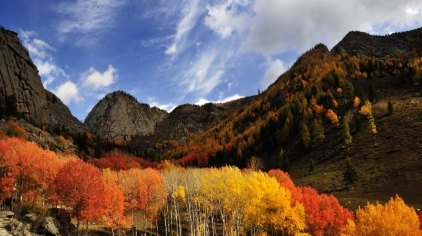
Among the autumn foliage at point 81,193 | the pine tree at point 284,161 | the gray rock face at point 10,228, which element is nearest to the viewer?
the gray rock face at point 10,228

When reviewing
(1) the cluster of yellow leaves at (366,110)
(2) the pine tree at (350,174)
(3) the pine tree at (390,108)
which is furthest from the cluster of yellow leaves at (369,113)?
(2) the pine tree at (350,174)

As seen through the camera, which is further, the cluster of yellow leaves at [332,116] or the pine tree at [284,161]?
the cluster of yellow leaves at [332,116]

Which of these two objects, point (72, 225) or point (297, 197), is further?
point (297, 197)

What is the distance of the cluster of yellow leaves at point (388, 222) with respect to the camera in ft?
193

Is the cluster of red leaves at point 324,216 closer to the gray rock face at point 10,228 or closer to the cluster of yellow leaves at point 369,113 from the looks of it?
the gray rock face at point 10,228

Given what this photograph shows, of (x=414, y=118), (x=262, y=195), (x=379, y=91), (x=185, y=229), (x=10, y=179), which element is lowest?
(x=185, y=229)

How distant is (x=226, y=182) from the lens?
87500 millimetres

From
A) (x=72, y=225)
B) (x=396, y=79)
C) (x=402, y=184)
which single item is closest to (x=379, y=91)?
(x=396, y=79)

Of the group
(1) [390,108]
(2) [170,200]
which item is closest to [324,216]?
(2) [170,200]

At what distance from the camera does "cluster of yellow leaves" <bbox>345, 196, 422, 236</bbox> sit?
5873cm

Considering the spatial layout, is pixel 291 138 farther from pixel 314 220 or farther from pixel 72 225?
pixel 72 225

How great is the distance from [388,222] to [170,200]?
2134 inches

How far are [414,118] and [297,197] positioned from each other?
8074 centimetres

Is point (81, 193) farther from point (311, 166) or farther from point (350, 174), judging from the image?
point (311, 166)
